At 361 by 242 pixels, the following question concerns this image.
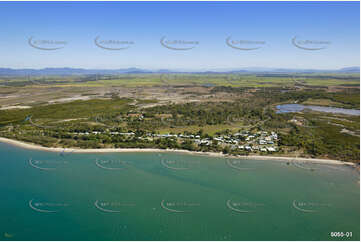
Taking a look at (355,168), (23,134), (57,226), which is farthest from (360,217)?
(23,134)
